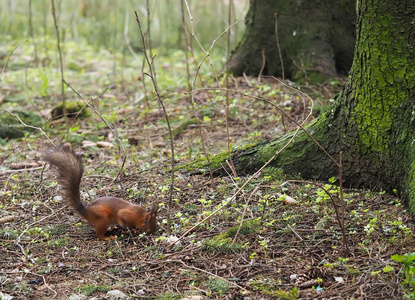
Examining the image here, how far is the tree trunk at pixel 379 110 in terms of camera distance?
3.71 meters

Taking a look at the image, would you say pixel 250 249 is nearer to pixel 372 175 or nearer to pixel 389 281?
pixel 389 281

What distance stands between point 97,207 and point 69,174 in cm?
34

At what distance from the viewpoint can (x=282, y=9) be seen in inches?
273

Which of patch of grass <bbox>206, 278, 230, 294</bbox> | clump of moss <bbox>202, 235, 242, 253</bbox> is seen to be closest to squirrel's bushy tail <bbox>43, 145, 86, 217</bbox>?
clump of moss <bbox>202, 235, 242, 253</bbox>

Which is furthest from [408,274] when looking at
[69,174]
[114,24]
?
[114,24]

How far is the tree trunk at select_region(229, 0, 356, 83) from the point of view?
678 cm

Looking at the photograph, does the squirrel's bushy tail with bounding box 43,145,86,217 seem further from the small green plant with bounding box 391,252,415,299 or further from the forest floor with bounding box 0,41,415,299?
the small green plant with bounding box 391,252,415,299

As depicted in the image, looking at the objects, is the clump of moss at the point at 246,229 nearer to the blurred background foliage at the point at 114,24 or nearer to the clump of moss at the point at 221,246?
the clump of moss at the point at 221,246

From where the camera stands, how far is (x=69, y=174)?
3.86 m

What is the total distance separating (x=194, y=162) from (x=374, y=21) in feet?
6.50

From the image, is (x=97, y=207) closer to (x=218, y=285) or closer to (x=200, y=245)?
(x=200, y=245)

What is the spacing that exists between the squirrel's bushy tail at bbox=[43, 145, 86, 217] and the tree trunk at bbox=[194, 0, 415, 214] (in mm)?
1921

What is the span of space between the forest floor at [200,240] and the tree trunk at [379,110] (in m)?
0.18

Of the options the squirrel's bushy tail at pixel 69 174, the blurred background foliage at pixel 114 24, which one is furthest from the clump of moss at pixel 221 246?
the blurred background foliage at pixel 114 24
